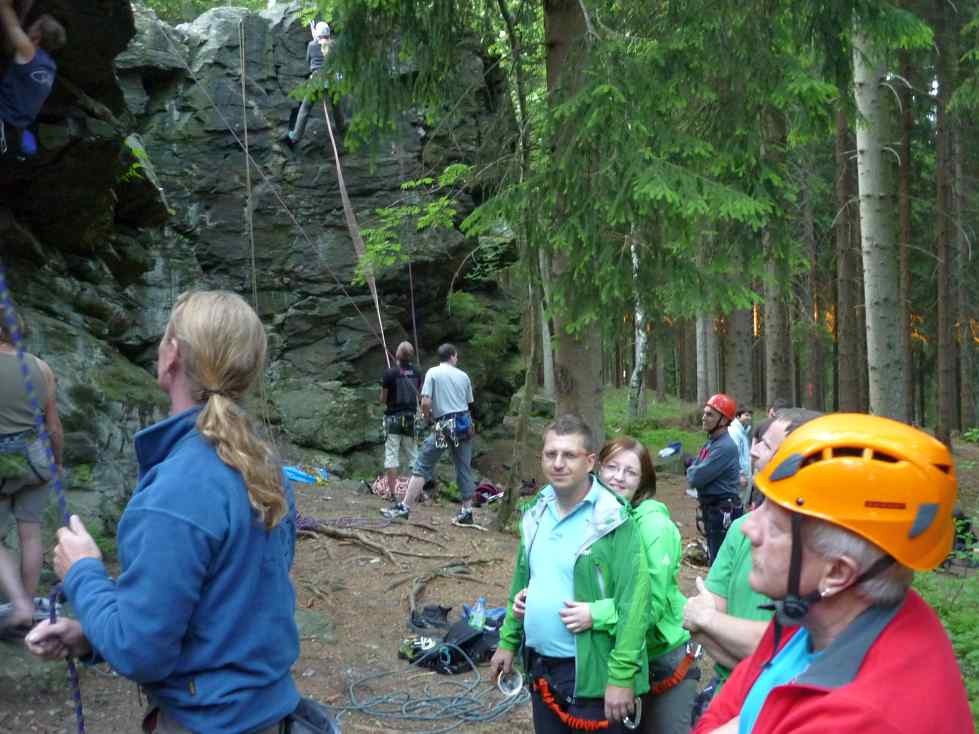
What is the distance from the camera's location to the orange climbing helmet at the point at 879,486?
1.71 m

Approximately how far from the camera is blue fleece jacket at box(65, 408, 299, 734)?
2.10 m

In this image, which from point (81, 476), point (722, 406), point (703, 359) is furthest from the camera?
point (703, 359)

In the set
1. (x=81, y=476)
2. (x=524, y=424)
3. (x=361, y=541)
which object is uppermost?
(x=81, y=476)

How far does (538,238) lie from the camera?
9.02 meters

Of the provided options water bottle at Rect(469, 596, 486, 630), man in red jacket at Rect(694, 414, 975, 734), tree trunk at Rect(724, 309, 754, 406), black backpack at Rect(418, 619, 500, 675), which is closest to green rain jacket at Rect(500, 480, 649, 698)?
man in red jacket at Rect(694, 414, 975, 734)

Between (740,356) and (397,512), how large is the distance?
27.4 ft

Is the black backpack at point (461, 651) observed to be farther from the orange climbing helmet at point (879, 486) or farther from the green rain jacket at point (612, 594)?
the orange climbing helmet at point (879, 486)

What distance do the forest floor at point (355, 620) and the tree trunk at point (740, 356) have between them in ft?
20.1

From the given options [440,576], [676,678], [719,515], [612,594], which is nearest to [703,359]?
[719,515]

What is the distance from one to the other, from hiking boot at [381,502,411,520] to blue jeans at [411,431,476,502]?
698mm

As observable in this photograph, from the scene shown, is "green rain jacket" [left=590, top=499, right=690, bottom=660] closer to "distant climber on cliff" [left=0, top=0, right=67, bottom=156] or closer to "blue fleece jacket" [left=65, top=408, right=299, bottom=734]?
"blue fleece jacket" [left=65, top=408, right=299, bottom=734]

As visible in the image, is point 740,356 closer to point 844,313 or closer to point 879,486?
point 844,313

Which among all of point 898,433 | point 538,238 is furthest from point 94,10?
point 898,433

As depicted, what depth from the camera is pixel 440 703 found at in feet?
21.5
